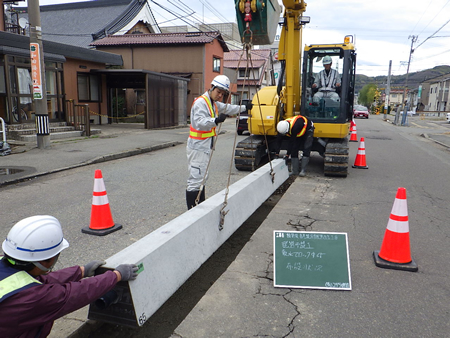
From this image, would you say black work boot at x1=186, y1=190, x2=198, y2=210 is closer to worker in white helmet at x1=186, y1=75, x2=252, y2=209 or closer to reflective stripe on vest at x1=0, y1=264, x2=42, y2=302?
worker in white helmet at x1=186, y1=75, x2=252, y2=209

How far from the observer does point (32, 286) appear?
6.42ft

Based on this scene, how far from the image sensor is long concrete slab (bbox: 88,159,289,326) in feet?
8.67

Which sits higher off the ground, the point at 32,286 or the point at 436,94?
the point at 436,94

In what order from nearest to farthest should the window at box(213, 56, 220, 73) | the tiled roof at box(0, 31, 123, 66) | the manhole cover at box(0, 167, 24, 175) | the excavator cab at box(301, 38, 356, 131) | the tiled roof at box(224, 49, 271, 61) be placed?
the manhole cover at box(0, 167, 24, 175)
the excavator cab at box(301, 38, 356, 131)
the tiled roof at box(0, 31, 123, 66)
the window at box(213, 56, 220, 73)
the tiled roof at box(224, 49, 271, 61)

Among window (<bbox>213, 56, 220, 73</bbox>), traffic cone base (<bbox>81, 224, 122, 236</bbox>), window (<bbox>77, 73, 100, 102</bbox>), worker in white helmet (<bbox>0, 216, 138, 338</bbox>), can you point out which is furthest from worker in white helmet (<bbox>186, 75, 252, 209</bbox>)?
window (<bbox>213, 56, 220, 73</bbox>)

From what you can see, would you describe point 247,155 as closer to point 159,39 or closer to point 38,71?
point 38,71

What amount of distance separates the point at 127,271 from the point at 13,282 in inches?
30.6

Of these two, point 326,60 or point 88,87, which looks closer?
point 326,60

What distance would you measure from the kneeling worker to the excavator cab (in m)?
0.58

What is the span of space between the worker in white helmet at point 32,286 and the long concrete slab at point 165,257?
17.8 inches

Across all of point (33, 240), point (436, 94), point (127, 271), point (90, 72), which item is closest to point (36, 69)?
point (90, 72)

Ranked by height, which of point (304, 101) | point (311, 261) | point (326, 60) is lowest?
point (311, 261)

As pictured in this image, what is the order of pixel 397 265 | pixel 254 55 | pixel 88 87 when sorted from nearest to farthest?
pixel 397 265 → pixel 88 87 → pixel 254 55

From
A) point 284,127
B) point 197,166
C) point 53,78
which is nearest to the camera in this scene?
point 197,166
